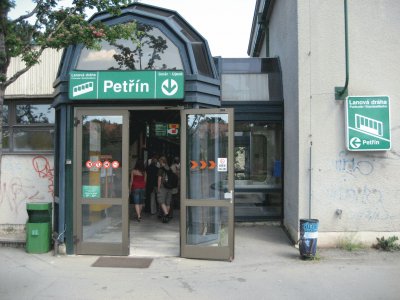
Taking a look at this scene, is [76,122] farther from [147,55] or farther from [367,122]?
[367,122]

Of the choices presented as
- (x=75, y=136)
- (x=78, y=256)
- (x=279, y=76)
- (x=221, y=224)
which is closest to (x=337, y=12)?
(x=279, y=76)

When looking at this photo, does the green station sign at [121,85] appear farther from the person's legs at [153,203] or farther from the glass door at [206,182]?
the person's legs at [153,203]

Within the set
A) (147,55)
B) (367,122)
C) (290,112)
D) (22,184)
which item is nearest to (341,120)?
(367,122)

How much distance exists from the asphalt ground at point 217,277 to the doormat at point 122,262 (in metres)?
0.13

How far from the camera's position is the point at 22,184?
9.35 m

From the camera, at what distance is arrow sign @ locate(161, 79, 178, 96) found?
726 centimetres

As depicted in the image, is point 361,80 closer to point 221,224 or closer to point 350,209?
point 350,209

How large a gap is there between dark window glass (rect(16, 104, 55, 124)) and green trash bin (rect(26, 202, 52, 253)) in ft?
8.28

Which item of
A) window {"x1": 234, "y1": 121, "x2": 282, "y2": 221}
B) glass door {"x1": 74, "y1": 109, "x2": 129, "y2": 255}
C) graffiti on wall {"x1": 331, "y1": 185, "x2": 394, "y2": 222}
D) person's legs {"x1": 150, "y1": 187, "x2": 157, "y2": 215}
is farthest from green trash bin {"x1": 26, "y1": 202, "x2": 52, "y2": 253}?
graffiti on wall {"x1": 331, "y1": 185, "x2": 394, "y2": 222}

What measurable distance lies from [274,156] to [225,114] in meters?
3.71

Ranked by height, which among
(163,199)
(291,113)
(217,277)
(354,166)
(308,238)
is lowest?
(217,277)

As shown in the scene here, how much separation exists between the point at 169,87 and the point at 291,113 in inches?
123

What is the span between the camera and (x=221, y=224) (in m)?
7.30

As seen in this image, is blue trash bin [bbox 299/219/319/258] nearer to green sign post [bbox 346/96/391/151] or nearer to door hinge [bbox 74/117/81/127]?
green sign post [bbox 346/96/391/151]
